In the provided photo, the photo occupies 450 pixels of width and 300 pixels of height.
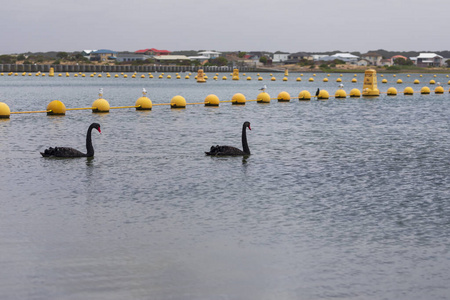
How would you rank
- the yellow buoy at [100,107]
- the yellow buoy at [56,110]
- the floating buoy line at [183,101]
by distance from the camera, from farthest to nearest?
the yellow buoy at [100,107]
the floating buoy line at [183,101]
the yellow buoy at [56,110]

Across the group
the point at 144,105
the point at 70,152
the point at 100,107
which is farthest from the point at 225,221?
the point at 144,105

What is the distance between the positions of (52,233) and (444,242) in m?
7.34

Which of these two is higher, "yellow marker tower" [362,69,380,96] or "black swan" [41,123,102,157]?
"yellow marker tower" [362,69,380,96]

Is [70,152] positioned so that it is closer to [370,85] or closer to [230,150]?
[230,150]

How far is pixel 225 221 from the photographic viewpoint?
15.1 m

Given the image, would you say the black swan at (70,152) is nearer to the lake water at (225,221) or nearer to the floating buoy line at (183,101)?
the lake water at (225,221)

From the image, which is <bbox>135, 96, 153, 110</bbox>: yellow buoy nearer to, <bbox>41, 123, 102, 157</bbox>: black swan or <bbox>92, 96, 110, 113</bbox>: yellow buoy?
<bbox>92, 96, 110, 113</bbox>: yellow buoy

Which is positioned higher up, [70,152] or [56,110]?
[56,110]

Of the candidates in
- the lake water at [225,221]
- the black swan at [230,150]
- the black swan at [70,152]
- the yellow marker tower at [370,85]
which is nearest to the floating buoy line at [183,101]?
the yellow marker tower at [370,85]

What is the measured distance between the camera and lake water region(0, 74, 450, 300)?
35.7 ft

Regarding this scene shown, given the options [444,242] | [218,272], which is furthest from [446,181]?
[218,272]

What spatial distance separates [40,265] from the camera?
38.3 ft

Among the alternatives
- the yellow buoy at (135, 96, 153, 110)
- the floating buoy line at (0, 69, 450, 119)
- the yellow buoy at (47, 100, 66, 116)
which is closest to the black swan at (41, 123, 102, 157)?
the floating buoy line at (0, 69, 450, 119)

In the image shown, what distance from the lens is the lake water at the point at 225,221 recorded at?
1089cm
